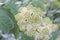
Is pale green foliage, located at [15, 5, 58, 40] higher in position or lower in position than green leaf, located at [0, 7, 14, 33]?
lower

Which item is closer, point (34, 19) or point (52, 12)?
point (34, 19)

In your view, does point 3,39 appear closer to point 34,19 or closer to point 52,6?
point 34,19

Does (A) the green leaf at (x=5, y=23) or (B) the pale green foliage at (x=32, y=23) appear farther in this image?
(B) the pale green foliage at (x=32, y=23)

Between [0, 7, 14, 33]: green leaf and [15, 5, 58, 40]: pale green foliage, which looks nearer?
[0, 7, 14, 33]: green leaf

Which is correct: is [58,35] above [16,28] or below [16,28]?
below

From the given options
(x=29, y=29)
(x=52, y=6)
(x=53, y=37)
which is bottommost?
(x=52, y=6)

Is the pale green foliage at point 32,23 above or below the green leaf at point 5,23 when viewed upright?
below

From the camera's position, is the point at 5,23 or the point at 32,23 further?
the point at 32,23

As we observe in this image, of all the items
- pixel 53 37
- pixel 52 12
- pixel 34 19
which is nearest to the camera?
pixel 34 19

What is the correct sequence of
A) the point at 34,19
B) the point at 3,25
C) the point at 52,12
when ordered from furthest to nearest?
the point at 52,12 < the point at 34,19 < the point at 3,25

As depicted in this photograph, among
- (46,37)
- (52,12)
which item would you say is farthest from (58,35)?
(52,12)
